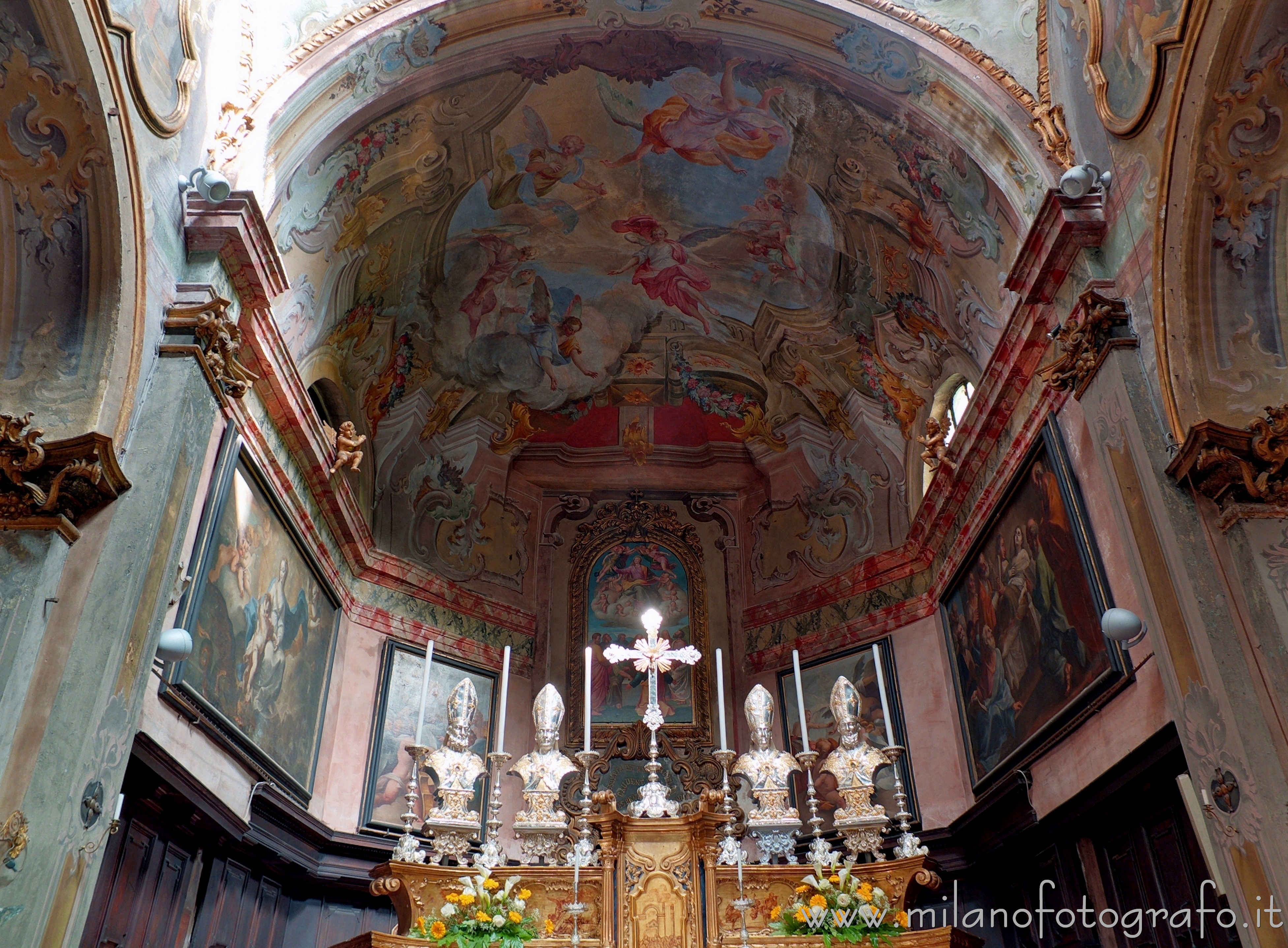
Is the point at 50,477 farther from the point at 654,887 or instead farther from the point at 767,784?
the point at 767,784

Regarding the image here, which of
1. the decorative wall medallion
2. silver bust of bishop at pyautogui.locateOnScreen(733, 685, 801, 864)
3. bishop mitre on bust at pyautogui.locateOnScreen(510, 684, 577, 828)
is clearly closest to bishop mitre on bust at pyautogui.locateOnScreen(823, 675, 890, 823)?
silver bust of bishop at pyautogui.locateOnScreen(733, 685, 801, 864)

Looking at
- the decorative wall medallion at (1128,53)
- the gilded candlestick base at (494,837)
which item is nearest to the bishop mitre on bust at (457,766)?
the gilded candlestick base at (494,837)

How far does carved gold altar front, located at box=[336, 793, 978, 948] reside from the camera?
24.5 ft

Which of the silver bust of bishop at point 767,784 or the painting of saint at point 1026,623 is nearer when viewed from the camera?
the silver bust of bishop at point 767,784

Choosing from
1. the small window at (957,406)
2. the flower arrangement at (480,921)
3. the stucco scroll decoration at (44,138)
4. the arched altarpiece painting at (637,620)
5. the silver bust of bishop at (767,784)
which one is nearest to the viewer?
the stucco scroll decoration at (44,138)

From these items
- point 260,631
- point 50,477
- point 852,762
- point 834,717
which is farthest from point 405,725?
point 50,477

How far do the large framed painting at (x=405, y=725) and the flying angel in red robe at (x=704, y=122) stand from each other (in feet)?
22.6

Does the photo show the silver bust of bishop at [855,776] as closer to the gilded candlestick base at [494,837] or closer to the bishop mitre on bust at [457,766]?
the gilded candlestick base at [494,837]

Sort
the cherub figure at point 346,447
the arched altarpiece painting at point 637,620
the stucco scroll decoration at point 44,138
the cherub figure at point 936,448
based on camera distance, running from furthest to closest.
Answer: the arched altarpiece painting at point 637,620 → the cherub figure at point 936,448 → the cherub figure at point 346,447 → the stucco scroll decoration at point 44,138

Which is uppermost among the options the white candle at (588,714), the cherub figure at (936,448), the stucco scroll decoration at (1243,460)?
the cherub figure at (936,448)

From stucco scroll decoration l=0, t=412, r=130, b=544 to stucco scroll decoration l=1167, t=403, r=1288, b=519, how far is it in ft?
23.2

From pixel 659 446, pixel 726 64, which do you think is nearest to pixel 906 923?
pixel 726 64

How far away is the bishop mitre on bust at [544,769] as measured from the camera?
26.5 feet

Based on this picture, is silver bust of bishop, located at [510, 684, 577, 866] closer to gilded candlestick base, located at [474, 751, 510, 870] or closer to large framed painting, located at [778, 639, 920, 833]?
gilded candlestick base, located at [474, 751, 510, 870]
